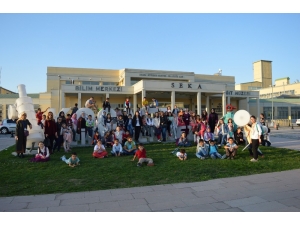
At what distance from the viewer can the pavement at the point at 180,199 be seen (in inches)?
183

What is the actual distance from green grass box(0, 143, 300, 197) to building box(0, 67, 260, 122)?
21.6 metres

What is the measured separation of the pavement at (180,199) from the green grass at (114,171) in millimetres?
497

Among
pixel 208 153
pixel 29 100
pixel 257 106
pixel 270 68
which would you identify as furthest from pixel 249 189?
pixel 270 68

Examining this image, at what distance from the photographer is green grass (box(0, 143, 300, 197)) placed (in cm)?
631

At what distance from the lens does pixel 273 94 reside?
62.8m

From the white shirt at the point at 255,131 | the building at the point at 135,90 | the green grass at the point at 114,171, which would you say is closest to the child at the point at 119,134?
the green grass at the point at 114,171

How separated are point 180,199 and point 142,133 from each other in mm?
9302

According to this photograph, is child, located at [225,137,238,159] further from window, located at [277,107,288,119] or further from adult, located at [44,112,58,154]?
window, located at [277,107,288,119]

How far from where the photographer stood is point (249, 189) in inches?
227

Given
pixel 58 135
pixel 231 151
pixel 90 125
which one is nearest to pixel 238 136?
pixel 231 151

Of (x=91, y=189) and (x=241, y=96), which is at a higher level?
(x=241, y=96)

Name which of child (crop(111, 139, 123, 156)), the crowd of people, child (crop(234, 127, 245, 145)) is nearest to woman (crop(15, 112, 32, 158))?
the crowd of people

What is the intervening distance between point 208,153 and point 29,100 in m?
9.38

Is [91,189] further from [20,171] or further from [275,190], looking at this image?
[275,190]
